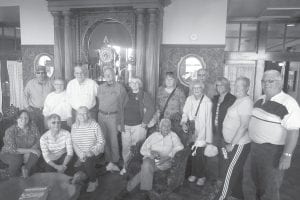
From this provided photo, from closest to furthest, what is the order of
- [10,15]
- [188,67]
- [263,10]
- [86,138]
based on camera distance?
[86,138] → [188,67] → [263,10] → [10,15]

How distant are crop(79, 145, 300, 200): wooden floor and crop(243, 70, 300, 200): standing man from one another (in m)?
0.99

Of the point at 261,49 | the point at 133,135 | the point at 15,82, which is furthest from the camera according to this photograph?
the point at 15,82

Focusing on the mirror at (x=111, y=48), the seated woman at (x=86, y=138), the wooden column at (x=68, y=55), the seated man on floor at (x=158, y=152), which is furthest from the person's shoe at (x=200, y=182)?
the wooden column at (x=68, y=55)

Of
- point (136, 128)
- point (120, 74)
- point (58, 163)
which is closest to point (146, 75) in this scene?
point (120, 74)

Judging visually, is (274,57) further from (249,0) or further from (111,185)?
(111,185)

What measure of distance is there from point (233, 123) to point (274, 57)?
12.2 feet

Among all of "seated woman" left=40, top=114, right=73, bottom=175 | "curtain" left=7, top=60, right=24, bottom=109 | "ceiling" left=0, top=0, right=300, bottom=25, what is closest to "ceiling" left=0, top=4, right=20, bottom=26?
"ceiling" left=0, top=0, right=300, bottom=25

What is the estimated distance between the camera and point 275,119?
234 cm

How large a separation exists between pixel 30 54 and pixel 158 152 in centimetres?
395

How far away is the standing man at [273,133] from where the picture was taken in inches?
89.0

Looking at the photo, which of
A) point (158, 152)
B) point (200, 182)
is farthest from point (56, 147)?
point (200, 182)

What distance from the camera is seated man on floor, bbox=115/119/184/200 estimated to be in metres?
3.09

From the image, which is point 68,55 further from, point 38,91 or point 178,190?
point 178,190

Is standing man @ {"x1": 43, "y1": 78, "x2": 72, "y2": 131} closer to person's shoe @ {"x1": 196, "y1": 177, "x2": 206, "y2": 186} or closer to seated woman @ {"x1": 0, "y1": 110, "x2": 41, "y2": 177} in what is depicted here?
seated woman @ {"x1": 0, "y1": 110, "x2": 41, "y2": 177}
